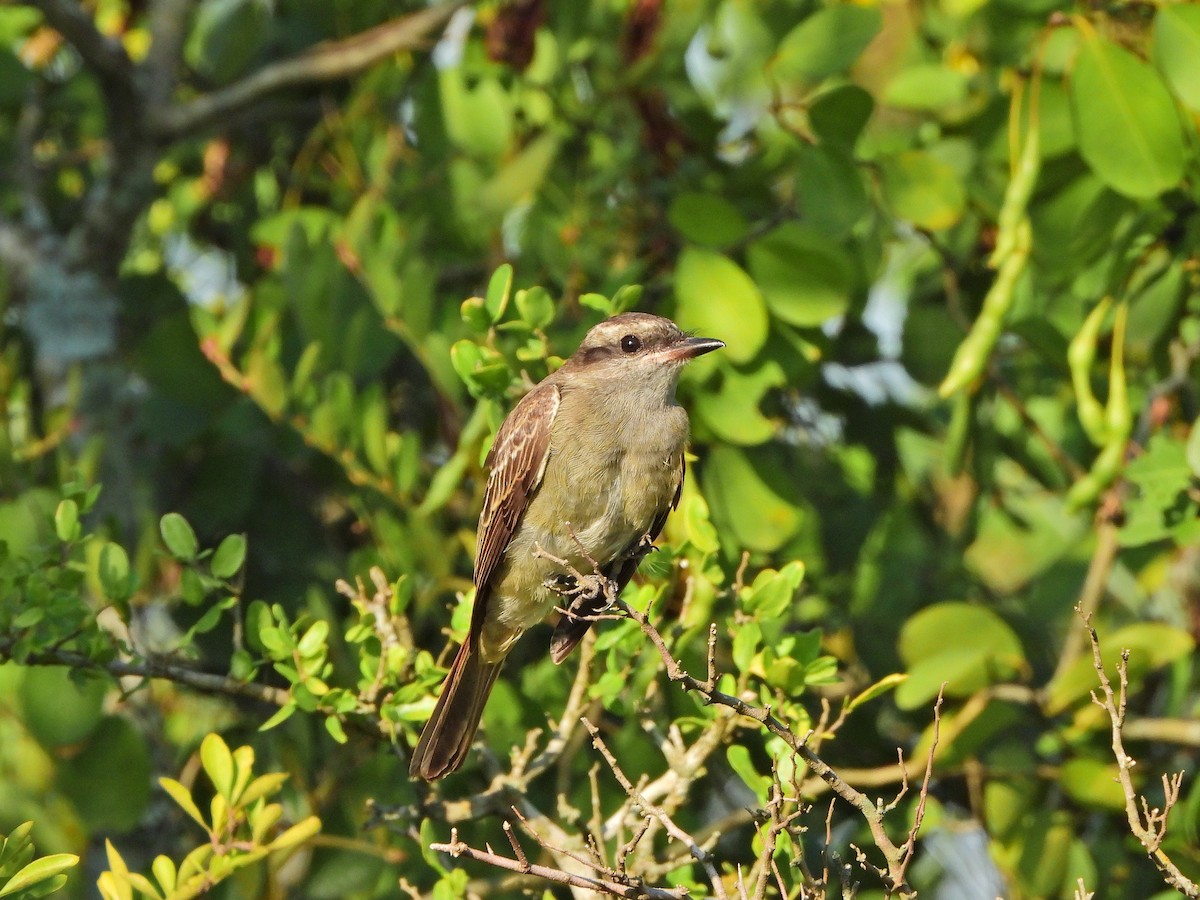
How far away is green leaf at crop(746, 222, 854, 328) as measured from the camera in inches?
175

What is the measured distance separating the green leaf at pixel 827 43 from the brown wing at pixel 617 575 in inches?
46.5

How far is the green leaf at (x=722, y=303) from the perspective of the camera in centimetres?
440

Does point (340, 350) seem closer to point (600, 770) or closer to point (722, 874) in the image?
point (600, 770)

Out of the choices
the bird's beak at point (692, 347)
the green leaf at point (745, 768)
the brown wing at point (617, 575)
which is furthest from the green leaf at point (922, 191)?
the green leaf at point (745, 768)

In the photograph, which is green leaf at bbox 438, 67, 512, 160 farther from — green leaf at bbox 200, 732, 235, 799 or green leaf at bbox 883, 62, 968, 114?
green leaf at bbox 200, 732, 235, 799

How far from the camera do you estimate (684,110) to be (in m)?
5.39

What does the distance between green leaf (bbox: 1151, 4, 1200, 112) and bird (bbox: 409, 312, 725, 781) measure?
148cm

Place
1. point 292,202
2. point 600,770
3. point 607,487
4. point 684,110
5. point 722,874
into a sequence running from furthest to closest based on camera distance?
point 292,202 < point 684,110 < point 600,770 < point 607,487 < point 722,874

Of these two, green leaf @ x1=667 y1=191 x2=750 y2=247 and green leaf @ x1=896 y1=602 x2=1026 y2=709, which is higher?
green leaf @ x1=667 y1=191 x2=750 y2=247

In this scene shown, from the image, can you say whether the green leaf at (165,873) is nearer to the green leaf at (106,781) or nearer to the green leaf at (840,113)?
the green leaf at (106,781)

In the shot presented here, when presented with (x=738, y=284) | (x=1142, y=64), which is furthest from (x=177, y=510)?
(x=1142, y=64)

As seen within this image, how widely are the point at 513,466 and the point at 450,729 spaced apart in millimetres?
776

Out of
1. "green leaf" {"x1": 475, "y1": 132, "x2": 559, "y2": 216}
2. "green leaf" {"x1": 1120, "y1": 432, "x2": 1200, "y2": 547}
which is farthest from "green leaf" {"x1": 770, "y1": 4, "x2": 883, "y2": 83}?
"green leaf" {"x1": 1120, "y1": 432, "x2": 1200, "y2": 547}

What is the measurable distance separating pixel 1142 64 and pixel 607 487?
194 centimetres
